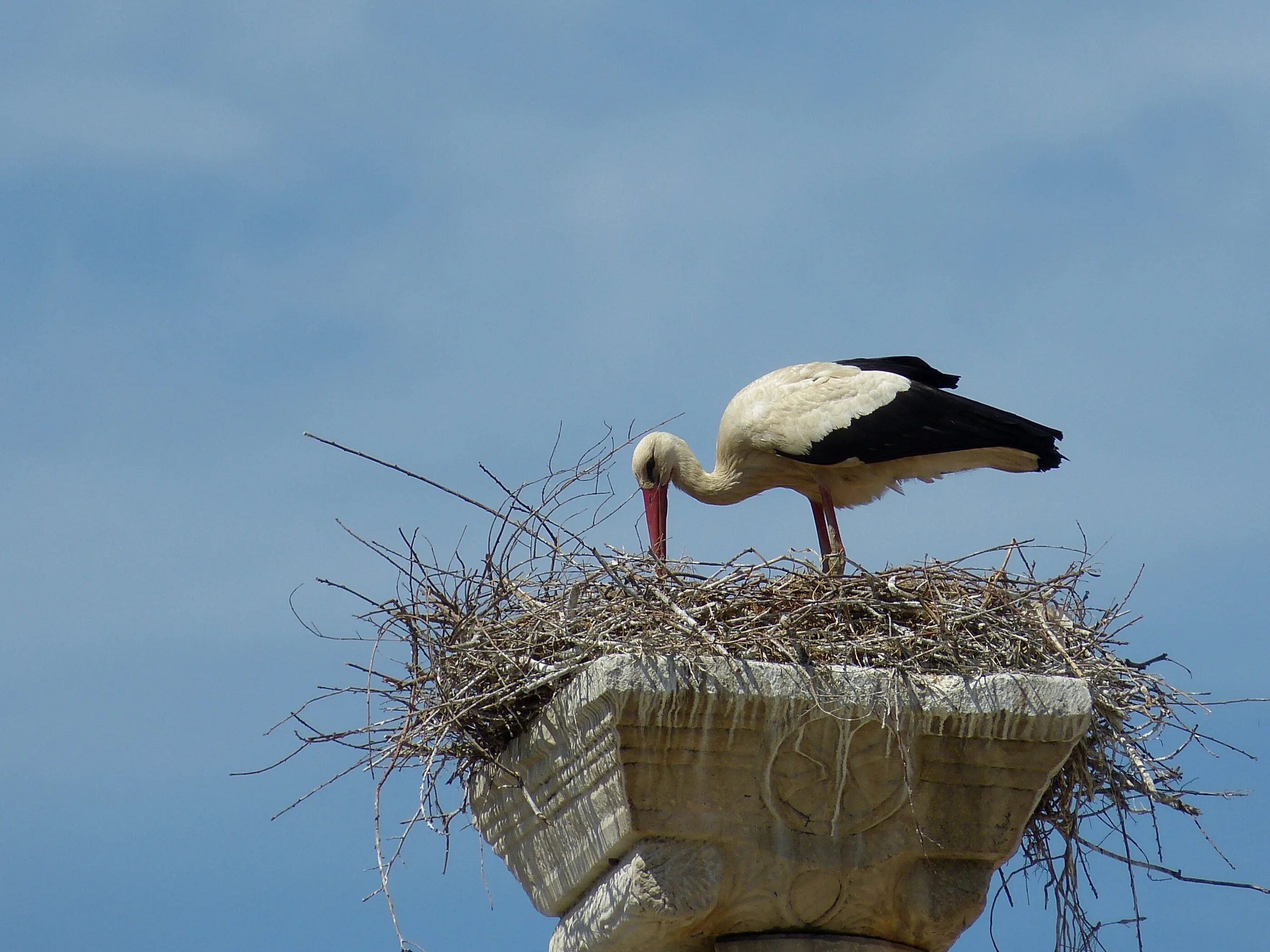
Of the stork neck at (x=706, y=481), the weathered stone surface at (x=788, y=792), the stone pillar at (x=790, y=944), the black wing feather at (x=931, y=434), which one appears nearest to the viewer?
the weathered stone surface at (x=788, y=792)

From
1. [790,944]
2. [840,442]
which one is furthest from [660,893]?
[840,442]

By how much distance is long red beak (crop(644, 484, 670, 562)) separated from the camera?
7.26 meters

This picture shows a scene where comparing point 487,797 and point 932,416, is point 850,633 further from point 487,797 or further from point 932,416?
point 932,416

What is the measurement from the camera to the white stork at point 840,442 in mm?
6844

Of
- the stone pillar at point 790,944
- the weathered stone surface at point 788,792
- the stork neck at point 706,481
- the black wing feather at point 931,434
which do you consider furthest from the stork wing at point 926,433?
the stone pillar at point 790,944

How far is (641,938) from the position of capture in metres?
4.25

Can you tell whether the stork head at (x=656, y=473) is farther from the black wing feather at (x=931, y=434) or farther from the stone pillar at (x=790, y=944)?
the stone pillar at (x=790, y=944)

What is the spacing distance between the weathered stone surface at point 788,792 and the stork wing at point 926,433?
8.40 ft

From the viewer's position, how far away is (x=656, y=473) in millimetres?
7277

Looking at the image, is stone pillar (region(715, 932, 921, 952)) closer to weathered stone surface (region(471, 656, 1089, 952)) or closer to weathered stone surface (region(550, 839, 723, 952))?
weathered stone surface (region(471, 656, 1089, 952))

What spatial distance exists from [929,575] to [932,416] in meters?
2.19

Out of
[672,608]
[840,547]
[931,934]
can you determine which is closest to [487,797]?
[672,608]

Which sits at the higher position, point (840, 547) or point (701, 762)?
point (840, 547)

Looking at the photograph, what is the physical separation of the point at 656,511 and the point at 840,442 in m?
0.92
